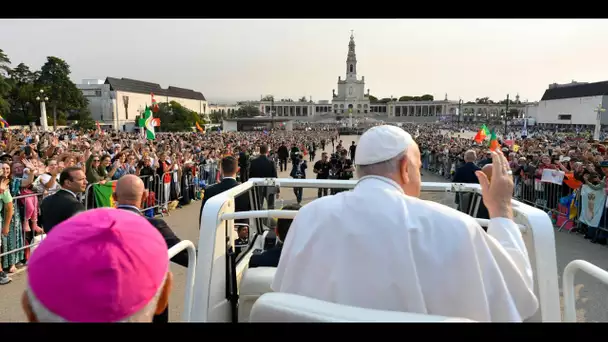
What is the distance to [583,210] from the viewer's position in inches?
366

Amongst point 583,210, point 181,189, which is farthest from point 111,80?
point 583,210

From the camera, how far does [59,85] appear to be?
71.7m

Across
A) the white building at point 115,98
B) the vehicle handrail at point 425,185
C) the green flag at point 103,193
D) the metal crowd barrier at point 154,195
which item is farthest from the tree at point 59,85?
the vehicle handrail at point 425,185

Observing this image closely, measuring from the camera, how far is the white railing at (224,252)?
2311 millimetres

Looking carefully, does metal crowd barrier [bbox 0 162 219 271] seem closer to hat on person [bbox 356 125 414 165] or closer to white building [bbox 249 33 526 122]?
hat on person [bbox 356 125 414 165]

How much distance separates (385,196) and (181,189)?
39.1 feet

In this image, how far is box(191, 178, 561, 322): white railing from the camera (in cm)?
231

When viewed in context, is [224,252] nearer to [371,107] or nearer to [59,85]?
[59,85]

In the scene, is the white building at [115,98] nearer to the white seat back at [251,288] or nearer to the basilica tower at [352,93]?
the basilica tower at [352,93]

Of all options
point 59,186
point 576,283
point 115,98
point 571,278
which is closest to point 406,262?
point 571,278

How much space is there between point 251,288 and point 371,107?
573 ft

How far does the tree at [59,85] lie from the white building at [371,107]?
80.0 metres
